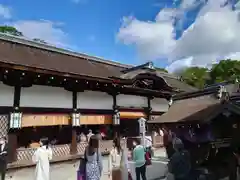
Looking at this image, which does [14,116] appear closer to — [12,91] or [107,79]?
[12,91]

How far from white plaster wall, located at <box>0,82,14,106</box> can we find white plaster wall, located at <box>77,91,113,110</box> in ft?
10.4

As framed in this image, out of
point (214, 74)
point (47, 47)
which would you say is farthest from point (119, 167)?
point (214, 74)

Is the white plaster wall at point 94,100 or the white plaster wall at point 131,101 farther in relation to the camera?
the white plaster wall at point 131,101

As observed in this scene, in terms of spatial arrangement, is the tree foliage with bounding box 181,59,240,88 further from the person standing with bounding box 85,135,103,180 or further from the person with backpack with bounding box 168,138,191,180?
the person standing with bounding box 85,135,103,180

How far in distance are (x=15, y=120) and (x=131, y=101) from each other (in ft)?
23.2

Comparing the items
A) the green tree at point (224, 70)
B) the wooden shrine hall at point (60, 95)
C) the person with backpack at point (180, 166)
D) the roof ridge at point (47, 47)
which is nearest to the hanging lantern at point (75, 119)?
the wooden shrine hall at point (60, 95)

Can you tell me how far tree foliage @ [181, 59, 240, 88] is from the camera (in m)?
34.9

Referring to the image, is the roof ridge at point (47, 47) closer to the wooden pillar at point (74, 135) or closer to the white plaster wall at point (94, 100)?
the white plaster wall at point (94, 100)

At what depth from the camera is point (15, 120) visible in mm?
8930

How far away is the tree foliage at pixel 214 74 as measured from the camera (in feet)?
115

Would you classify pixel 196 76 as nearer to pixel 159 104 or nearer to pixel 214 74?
pixel 214 74

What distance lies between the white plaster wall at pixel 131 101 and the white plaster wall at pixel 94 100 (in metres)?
0.73

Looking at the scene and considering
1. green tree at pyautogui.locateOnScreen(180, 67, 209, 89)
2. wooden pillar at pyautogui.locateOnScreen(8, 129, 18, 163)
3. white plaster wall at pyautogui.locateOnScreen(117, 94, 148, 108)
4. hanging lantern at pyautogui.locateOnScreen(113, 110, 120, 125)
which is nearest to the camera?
wooden pillar at pyautogui.locateOnScreen(8, 129, 18, 163)

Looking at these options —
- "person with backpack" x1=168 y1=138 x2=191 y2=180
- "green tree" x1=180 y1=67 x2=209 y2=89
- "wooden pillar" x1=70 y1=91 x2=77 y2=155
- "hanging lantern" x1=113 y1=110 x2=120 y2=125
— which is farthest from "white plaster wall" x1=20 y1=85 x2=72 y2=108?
"green tree" x1=180 y1=67 x2=209 y2=89
